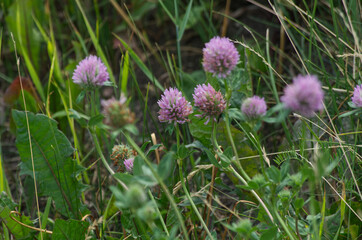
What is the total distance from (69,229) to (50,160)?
0.96ft

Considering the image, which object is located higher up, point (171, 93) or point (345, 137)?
point (171, 93)

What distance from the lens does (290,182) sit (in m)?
0.84

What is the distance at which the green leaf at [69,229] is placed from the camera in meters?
1.13

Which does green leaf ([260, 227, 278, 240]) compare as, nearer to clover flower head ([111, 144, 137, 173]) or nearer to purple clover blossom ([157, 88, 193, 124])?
purple clover blossom ([157, 88, 193, 124])

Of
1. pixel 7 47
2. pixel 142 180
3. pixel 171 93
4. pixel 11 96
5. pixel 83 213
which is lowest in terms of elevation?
pixel 83 213

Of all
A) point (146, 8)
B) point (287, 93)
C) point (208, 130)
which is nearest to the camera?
point (287, 93)

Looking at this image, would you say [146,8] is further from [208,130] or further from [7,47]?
[208,130]

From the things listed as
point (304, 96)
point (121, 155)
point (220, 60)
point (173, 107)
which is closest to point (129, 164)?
point (121, 155)

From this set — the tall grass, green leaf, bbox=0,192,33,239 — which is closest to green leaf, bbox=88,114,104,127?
the tall grass

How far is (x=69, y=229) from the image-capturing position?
1.15 m

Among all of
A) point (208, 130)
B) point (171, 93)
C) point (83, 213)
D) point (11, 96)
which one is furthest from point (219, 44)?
point (11, 96)

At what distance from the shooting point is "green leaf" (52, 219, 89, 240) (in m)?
1.13

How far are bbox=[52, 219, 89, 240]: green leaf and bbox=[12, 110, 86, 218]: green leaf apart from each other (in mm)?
170

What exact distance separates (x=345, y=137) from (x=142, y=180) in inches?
30.3
